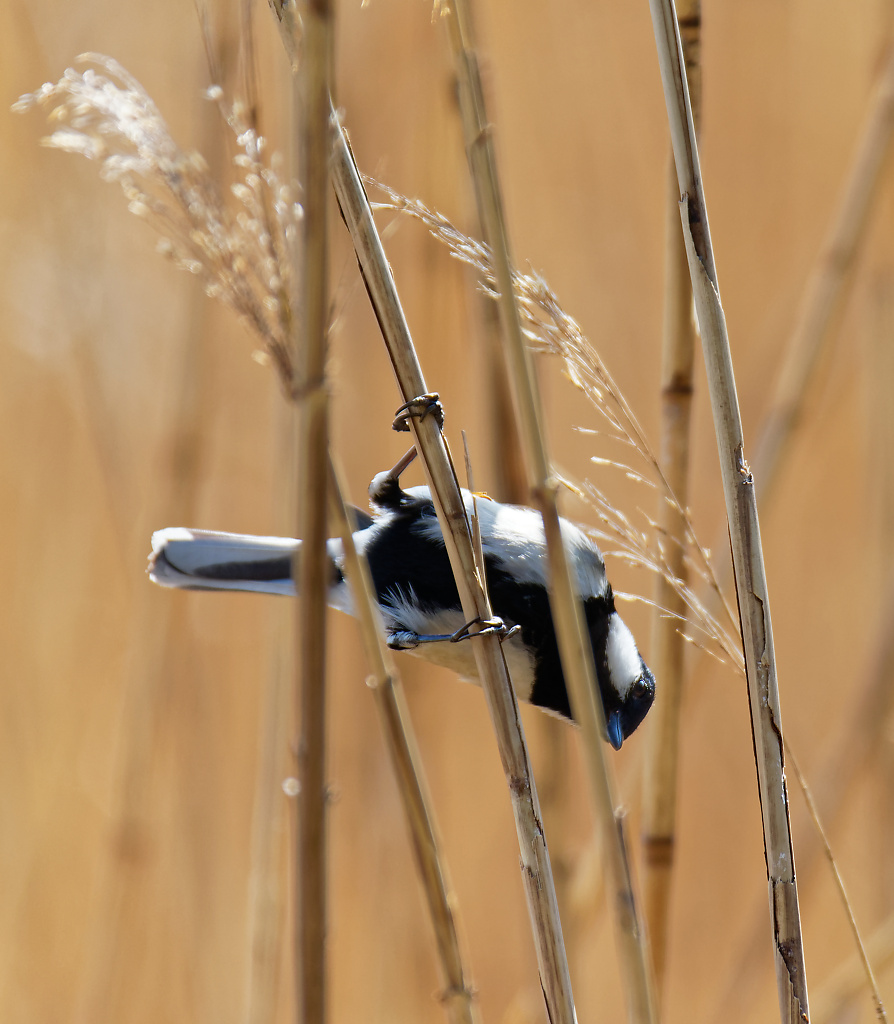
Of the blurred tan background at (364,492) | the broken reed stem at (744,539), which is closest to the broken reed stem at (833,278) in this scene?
the blurred tan background at (364,492)

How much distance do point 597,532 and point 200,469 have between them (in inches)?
27.4

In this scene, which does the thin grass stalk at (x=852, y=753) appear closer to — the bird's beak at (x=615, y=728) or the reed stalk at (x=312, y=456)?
the bird's beak at (x=615, y=728)

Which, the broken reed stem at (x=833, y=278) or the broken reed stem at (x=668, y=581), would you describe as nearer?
the broken reed stem at (x=668, y=581)

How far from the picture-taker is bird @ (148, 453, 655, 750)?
0.77m

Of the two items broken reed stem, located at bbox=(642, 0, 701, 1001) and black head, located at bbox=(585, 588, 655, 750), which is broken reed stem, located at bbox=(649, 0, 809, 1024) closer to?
broken reed stem, located at bbox=(642, 0, 701, 1001)

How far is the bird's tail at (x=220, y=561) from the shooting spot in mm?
772

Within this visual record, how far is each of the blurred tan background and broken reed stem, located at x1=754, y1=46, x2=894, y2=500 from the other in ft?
0.38

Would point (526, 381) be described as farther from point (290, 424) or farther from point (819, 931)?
point (819, 931)

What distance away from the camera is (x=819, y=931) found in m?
1.57

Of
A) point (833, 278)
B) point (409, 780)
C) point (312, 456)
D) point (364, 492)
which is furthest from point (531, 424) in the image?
point (364, 492)

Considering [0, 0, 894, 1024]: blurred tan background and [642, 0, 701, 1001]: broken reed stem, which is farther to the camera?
[0, 0, 894, 1024]: blurred tan background

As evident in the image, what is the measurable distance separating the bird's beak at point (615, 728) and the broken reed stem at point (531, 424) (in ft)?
1.02

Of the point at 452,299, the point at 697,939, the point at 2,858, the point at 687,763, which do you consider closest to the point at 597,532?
the point at 452,299

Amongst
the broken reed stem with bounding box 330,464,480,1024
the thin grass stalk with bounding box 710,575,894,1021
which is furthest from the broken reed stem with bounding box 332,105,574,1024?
the thin grass stalk with bounding box 710,575,894,1021
